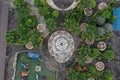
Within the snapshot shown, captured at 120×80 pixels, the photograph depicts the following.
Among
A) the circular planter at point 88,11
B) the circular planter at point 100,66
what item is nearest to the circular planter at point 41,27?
the circular planter at point 88,11

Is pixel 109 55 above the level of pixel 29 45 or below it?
below

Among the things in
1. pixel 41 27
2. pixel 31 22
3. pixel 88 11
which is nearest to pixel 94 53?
pixel 88 11

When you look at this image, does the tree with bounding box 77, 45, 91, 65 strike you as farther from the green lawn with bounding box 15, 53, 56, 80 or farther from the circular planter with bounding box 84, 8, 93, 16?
the circular planter with bounding box 84, 8, 93, 16

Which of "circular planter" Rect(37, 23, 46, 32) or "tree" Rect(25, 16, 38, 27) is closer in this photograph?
"tree" Rect(25, 16, 38, 27)

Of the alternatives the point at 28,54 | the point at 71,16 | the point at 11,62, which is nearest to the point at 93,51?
the point at 71,16

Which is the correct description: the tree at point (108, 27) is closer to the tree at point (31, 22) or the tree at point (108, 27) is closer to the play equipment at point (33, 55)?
the tree at point (31, 22)

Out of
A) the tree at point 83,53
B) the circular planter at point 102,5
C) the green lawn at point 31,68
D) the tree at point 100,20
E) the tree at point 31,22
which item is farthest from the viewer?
the green lawn at point 31,68

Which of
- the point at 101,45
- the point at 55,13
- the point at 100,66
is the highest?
the point at 55,13

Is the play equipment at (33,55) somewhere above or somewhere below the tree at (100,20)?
below

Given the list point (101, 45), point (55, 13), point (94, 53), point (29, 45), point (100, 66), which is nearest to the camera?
point (94, 53)

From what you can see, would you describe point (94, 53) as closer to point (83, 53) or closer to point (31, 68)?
point (83, 53)

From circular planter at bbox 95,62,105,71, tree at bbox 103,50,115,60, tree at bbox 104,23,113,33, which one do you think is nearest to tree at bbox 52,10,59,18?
tree at bbox 104,23,113,33

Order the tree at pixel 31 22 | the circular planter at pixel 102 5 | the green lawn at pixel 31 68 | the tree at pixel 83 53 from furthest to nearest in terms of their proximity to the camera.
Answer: the green lawn at pixel 31 68 < the circular planter at pixel 102 5 < the tree at pixel 31 22 < the tree at pixel 83 53
